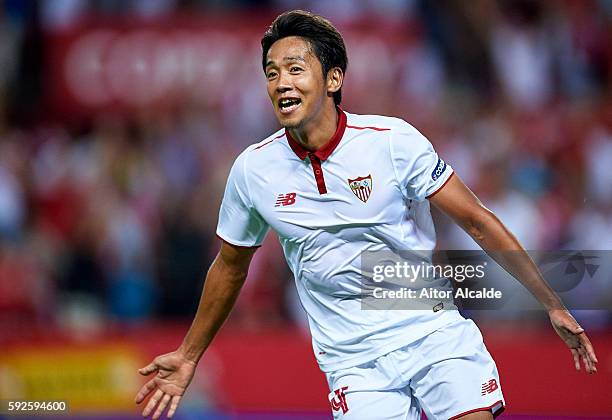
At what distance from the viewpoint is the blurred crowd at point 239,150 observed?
31.6 ft

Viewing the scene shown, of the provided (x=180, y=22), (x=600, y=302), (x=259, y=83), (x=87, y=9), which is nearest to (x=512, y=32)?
(x=259, y=83)

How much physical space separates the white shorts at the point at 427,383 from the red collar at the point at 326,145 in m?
0.90

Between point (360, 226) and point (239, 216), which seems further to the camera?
point (239, 216)

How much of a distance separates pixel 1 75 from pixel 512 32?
18.4ft

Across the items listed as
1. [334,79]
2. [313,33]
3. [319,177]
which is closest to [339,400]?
[319,177]

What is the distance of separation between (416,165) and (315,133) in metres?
0.47

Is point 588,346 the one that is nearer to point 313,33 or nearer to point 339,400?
point 339,400

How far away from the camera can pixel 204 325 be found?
545 cm

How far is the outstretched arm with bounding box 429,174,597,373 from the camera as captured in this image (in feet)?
16.1

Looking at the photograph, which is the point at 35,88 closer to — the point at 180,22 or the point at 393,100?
the point at 180,22

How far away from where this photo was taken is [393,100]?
36.0ft

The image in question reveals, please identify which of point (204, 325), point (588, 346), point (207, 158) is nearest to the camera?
point (588, 346)

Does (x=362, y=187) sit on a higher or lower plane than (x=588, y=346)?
higher

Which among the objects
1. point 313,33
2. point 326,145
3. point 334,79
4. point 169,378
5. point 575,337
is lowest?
point 169,378
